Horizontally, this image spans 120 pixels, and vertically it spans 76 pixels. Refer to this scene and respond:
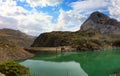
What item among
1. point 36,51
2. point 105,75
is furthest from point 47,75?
point 36,51

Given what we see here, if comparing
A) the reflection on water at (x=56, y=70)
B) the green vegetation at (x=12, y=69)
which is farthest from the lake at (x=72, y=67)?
the green vegetation at (x=12, y=69)

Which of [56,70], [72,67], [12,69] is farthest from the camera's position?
[72,67]

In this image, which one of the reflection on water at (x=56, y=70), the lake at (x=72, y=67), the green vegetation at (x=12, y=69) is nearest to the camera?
the green vegetation at (x=12, y=69)

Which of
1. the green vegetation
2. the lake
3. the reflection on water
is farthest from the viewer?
the lake

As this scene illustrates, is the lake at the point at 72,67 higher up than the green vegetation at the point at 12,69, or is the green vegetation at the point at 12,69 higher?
the green vegetation at the point at 12,69

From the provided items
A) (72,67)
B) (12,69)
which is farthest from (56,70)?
(12,69)

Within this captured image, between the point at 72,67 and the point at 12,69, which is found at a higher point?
the point at 12,69

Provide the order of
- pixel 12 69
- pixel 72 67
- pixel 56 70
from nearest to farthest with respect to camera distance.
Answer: pixel 12 69, pixel 56 70, pixel 72 67

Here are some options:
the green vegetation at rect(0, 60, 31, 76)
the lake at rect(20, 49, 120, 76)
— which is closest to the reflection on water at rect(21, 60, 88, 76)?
the lake at rect(20, 49, 120, 76)

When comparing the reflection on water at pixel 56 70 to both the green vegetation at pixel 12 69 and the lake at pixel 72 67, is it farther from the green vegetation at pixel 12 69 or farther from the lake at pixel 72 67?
the green vegetation at pixel 12 69

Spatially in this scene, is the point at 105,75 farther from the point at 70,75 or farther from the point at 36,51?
the point at 36,51

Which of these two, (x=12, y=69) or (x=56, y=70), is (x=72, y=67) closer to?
(x=56, y=70)

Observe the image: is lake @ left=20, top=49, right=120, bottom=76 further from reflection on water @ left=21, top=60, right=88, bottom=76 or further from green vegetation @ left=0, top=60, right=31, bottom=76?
green vegetation @ left=0, top=60, right=31, bottom=76

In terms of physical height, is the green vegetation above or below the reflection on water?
above
